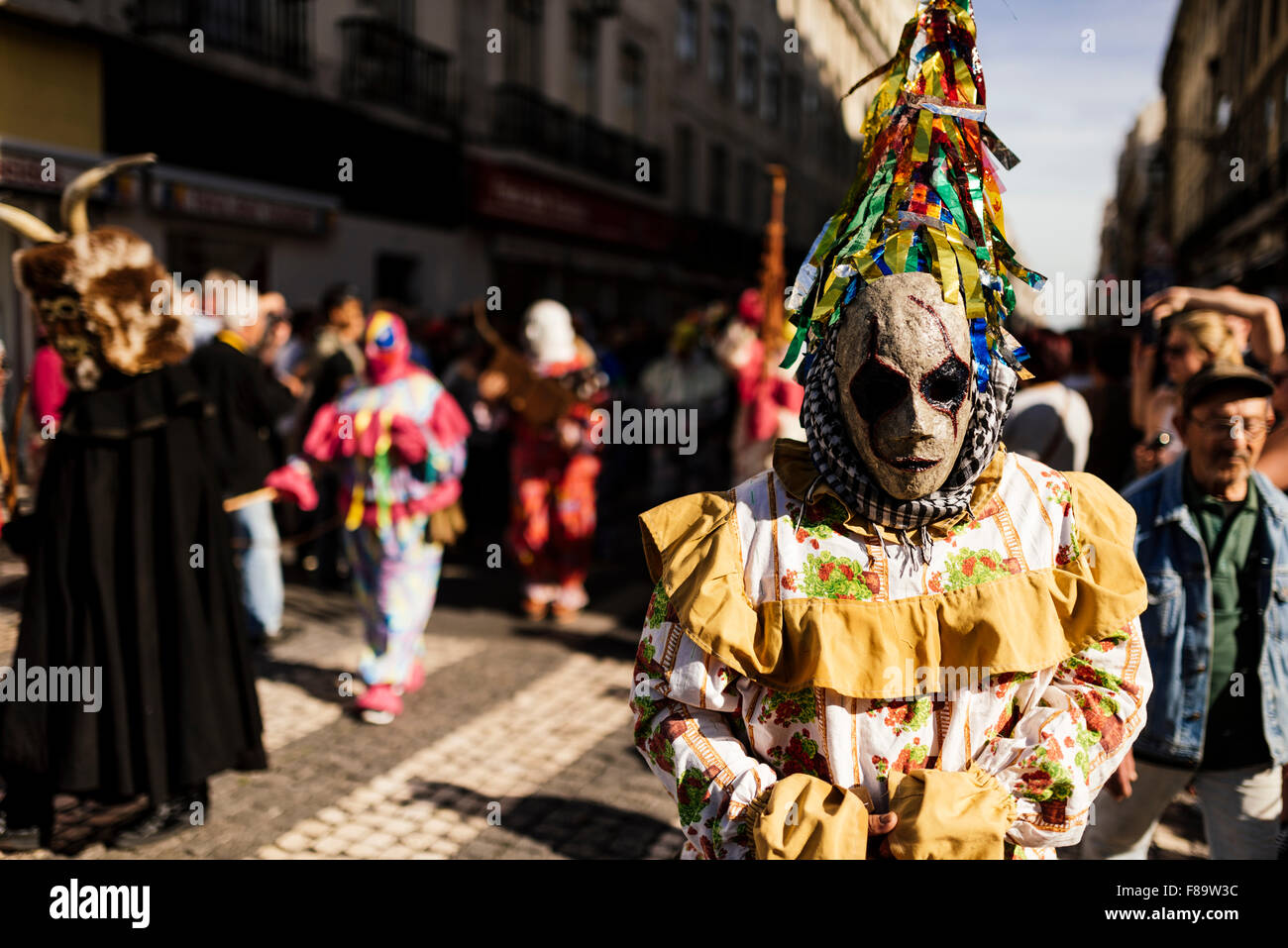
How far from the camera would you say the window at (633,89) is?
2264 cm

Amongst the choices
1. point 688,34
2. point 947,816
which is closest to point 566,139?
point 688,34

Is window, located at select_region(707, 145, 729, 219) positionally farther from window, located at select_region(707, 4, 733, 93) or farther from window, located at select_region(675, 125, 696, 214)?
window, located at select_region(707, 4, 733, 93)

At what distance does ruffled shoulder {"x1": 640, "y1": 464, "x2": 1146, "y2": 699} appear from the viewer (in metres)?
1.73

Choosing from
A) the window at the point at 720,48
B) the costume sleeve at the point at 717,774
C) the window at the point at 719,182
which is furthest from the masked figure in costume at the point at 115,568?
the window at the point at 719,182

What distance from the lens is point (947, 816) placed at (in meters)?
1.65

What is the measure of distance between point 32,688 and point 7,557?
4802 millimetres

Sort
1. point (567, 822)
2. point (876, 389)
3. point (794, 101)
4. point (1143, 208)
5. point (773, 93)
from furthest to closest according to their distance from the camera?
point (1143, 208), point (773, 93), point (794, 101), point (567, 822), point (876, 389)

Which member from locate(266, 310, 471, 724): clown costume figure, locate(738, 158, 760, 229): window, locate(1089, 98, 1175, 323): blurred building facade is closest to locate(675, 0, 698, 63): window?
locate(738, 158, 760, 229): window

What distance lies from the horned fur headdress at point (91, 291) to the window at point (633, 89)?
20199 millimetres

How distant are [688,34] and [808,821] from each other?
25.4 m

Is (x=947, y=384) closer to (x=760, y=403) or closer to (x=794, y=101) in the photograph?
(x=760, y=403)

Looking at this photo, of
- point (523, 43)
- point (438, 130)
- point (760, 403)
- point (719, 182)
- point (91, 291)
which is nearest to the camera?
point (91, 291)

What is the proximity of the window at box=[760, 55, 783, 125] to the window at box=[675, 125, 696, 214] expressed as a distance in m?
2.71
